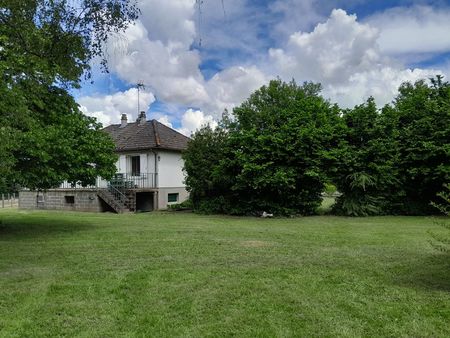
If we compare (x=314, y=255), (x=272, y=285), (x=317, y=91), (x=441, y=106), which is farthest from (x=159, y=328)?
(x=317, y=91)

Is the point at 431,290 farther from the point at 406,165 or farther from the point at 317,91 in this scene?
the point at 317,91

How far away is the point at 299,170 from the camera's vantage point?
17.2 metres

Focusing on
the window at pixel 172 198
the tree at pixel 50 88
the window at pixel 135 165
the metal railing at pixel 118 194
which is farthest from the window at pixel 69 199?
the tree at pixel 50 88

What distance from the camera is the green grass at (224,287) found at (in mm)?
4393

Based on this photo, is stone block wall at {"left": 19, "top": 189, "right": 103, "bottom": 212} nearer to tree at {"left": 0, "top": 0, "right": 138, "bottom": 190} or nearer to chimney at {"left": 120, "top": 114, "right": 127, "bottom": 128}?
chimney at {"left": 120, "top": 114, "right": 127, "bottom": 128}

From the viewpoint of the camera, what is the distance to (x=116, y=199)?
22266 millimetres

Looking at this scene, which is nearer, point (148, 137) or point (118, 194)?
point (118, 194)

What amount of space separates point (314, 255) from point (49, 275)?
4.71m

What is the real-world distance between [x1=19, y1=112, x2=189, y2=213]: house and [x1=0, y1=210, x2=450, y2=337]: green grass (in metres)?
12.9

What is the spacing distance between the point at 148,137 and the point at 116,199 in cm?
520

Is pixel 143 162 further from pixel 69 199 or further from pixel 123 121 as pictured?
pixel 123 121

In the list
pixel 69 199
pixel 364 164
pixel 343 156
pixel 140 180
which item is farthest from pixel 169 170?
pixel 364 164

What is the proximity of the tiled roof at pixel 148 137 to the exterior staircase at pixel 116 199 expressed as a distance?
3.10m

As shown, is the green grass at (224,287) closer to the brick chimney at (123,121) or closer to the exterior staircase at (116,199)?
the exterior staircase at (116,199)
